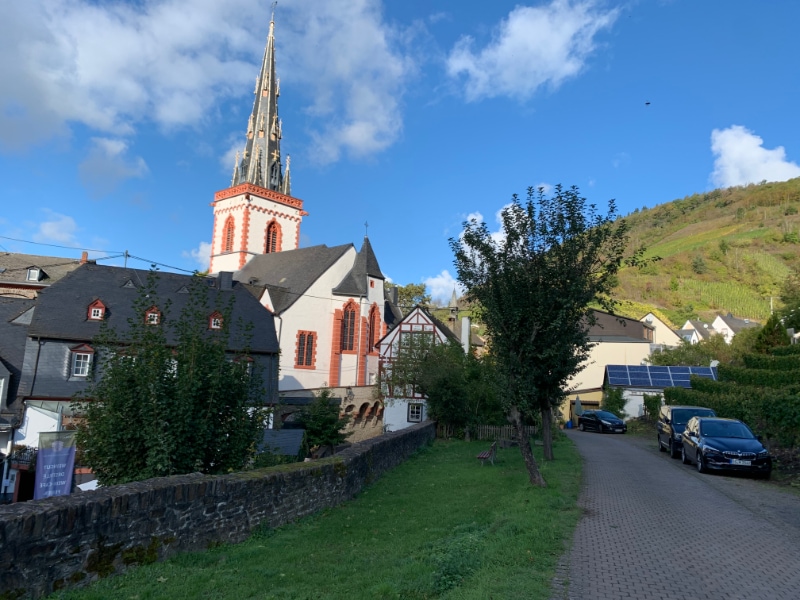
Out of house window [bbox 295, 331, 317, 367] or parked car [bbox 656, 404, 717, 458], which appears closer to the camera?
parked car [bbox 656, 404, 717, 458]

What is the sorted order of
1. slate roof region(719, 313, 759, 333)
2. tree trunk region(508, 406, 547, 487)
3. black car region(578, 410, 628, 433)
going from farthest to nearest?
slate roof region(719, 313, 759, 333) < black car region(578, 410, 628, 433) < tree trunk region(508, 406, 547, 487)

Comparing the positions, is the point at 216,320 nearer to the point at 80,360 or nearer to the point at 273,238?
the point at 80,360

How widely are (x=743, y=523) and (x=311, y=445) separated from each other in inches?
717

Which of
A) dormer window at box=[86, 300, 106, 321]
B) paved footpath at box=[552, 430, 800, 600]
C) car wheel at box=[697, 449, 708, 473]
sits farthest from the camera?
dormer window at box=[86, 300, 106, 321]

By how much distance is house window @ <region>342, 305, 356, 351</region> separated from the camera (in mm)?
48188

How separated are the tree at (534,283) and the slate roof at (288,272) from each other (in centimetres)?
3216

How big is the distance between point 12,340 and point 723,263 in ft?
346

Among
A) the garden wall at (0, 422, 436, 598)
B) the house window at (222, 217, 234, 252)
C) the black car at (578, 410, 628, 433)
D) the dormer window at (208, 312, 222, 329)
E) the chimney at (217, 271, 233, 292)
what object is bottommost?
the garden wall at (0, 422, 436, 598)

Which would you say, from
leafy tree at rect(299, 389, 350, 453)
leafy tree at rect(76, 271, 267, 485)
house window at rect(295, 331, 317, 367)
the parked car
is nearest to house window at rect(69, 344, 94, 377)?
leafy tree at rect(299, 389, 350, 453)

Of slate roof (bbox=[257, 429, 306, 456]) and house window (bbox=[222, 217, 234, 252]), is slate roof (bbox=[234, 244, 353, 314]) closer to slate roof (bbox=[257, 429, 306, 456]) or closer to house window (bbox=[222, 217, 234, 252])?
house window (bbox=[222, 217, 234, 252])

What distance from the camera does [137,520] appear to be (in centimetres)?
717

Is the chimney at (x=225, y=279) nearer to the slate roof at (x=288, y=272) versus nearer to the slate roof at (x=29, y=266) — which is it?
the slate roof at (x=288, y=272)

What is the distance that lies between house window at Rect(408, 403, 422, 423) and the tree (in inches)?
845

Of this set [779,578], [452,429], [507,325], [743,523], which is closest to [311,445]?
[452,429]
